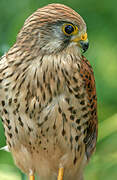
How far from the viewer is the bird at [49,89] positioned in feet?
10.3

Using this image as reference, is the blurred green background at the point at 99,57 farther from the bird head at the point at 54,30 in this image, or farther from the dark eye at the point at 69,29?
the dark eye at the point at 69,29

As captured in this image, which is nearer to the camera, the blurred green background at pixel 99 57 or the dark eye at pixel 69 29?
the dark eye at pixel 69 29

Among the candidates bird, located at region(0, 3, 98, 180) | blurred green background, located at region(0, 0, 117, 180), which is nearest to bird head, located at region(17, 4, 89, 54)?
bird, located at region(0, 3, 98, 180)

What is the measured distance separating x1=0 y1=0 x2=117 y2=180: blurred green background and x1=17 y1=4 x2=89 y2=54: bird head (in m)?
1.23

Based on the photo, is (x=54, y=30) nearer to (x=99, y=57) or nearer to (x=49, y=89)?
(x=49, y=89)

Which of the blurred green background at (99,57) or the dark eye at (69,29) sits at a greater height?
the dark eye at (69,29)

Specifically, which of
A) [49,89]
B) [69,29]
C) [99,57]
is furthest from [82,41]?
[99,57]

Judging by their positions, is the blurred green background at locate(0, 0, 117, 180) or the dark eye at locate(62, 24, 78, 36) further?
the blurred green background at locate(0, 0, 117, 180)

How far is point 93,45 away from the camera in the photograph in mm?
5320

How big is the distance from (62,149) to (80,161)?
0.29 meters

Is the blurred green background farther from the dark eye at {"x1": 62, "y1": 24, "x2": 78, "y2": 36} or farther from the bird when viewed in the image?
the dark eye at {"x1": 62, "y1": 24, "x2": 78, "y2": 36}

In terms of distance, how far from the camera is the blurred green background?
4.25 metres

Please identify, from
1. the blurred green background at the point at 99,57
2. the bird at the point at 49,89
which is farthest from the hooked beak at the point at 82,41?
the blurred green background at the point at 99,57

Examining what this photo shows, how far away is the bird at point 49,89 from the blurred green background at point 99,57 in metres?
0.63
